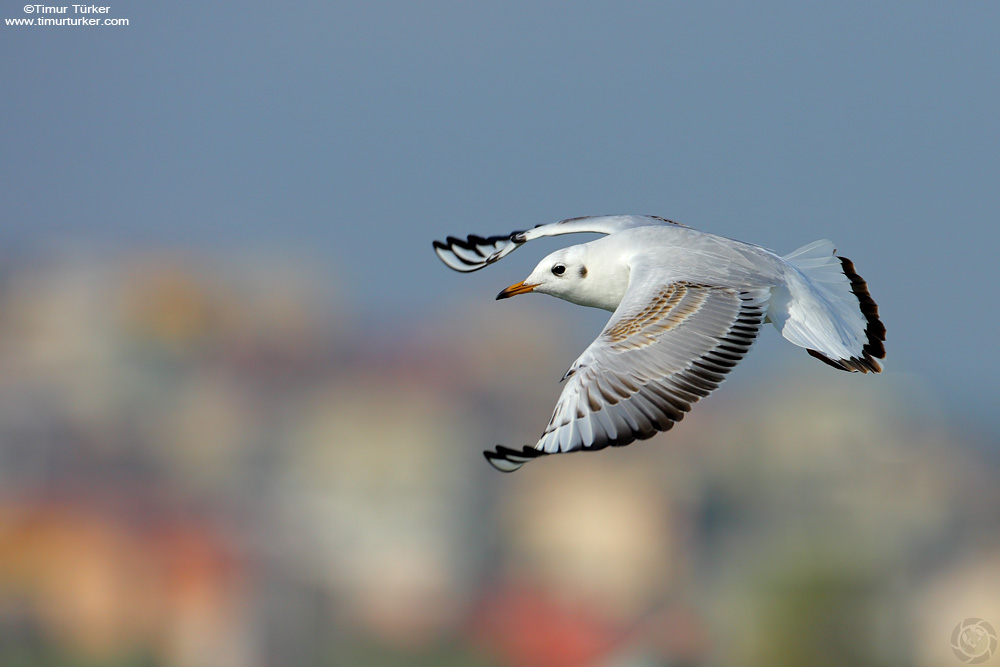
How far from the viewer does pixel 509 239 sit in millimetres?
4664

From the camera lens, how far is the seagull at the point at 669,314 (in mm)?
2996

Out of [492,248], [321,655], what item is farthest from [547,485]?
[492,248]

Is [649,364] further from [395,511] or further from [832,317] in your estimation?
[395,511]

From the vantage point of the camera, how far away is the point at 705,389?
3.06 m

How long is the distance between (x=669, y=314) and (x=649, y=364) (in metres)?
0.19

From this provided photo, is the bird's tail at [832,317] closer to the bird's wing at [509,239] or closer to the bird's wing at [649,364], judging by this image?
the bird's wing at [649,364]

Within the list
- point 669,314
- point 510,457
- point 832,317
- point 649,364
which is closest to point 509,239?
point 832,317

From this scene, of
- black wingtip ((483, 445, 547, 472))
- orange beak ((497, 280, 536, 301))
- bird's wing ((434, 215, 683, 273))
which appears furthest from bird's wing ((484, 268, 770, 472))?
bird's wing ((434, 215, 683, 273))

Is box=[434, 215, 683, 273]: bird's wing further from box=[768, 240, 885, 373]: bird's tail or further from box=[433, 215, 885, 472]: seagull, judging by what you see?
box=[768, 240, 885, 373]: bird's tail

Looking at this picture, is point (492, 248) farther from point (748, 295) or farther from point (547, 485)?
point (547, 485)

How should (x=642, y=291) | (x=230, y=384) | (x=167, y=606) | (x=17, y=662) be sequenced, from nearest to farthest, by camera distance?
(x=642, y=291)
(x=167, y=606)
(x=17, y=662)
(x=230, y=384)

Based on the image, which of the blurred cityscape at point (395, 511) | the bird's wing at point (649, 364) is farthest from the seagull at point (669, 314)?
the blurred cityscape at point (395, 511)

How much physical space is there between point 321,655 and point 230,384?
1331cm

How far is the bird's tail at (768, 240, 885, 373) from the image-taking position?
3.53 meters
